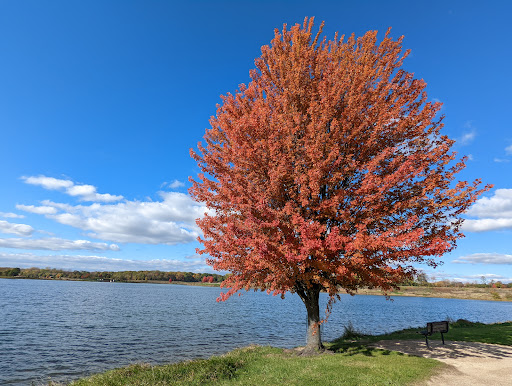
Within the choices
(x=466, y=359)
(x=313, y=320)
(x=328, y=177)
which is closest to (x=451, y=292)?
(x=466, y=359)

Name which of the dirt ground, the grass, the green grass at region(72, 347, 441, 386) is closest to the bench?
the grass

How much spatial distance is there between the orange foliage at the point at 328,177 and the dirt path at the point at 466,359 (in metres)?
3.62

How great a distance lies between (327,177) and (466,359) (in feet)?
32.7

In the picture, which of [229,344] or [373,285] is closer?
[373,285]

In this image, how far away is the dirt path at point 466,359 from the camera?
10.0m

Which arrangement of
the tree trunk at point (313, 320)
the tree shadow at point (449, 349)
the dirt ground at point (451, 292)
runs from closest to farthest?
the tree shadow at point (449, 349) < the tree trunk at point (313, 320) < the dirt ground at point (451, 292)

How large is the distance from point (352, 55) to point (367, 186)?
697 cm

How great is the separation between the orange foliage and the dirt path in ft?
11.9

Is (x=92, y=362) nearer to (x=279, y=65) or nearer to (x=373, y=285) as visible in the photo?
(x=373, y=285)

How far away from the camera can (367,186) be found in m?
9.94

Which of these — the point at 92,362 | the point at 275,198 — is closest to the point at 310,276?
the point at 275,198

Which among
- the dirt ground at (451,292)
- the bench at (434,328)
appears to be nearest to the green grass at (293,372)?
the bench at (434,328)

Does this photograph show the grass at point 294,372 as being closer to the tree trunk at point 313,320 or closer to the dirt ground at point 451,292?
the tree trunk at point 313,320

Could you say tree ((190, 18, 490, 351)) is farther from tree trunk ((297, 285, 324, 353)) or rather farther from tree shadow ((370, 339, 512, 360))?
tree shadow ((370, 339, 512, 360))
